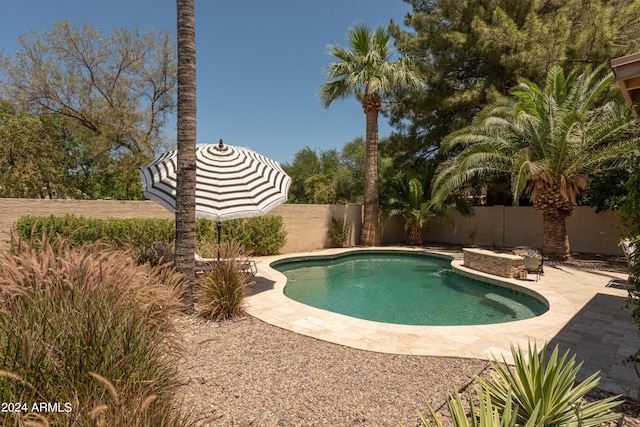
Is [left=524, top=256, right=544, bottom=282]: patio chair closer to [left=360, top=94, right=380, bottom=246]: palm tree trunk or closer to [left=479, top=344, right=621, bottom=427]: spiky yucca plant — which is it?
[left=479, top=344, right=621, bottom=427]: spiky yucca plant

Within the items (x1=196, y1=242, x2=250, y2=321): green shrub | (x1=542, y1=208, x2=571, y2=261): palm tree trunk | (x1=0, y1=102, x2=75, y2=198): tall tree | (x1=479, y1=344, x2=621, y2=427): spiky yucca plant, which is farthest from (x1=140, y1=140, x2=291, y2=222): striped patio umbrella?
(x1=0, y1=102, x2=75, y2=198): tall tree

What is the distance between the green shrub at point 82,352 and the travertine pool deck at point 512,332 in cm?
299

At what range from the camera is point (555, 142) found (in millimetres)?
10359

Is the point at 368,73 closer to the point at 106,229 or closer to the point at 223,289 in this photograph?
the point at 106,229

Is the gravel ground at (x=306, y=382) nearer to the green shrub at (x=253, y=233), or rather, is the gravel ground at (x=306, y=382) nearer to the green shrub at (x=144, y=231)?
the green shrub at (x=144, y=231)

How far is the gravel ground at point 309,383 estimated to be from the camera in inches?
113

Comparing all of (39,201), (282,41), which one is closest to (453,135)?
(282,41)

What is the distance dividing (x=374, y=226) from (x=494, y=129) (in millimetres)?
6968

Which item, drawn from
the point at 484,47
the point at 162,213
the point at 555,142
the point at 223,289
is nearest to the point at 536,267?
the point at 555,142

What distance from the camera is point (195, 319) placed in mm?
5484

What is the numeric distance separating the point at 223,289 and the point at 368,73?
12700 millimetres

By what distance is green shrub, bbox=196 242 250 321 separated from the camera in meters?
5.57

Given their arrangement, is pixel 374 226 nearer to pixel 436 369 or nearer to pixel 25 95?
pixel 436 369

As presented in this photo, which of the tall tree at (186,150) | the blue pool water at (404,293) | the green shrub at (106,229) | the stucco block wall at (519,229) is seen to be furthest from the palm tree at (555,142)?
the green shrub at (106,229)
